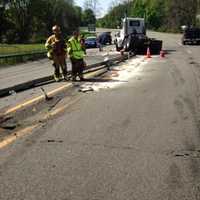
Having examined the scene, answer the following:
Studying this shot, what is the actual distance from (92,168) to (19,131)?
8.78 feet

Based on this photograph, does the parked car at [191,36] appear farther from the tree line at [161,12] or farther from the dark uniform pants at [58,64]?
the tree line at [161,12]

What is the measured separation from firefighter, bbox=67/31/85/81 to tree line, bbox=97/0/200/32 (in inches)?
4238

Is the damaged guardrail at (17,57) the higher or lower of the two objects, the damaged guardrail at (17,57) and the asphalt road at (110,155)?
the lower

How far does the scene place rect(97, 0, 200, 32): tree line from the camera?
129m

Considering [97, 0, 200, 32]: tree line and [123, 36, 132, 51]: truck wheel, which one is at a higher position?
[123, 36, 132, 51]: truck wheel

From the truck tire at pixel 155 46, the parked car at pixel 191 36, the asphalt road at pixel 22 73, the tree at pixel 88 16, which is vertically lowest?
the tree at pixel 88 16

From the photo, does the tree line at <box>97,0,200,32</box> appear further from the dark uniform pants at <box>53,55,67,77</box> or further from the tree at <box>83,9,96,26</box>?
the dark uniform pants at <box>53,55,67,77</box>

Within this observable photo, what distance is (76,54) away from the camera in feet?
59.1

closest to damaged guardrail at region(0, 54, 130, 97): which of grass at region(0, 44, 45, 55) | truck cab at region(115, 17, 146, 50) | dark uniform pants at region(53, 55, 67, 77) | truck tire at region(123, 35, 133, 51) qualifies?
dark uniform pants at region(53, 55, 67, 77)

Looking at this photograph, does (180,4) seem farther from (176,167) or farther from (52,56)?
(176,167)

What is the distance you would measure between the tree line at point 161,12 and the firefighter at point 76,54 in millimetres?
107654

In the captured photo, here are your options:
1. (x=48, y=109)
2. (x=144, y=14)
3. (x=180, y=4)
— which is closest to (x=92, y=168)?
(x=48, y=109)

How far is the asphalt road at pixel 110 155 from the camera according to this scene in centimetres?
569

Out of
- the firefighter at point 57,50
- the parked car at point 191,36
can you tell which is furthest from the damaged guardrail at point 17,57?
the parked car at point 191,36
